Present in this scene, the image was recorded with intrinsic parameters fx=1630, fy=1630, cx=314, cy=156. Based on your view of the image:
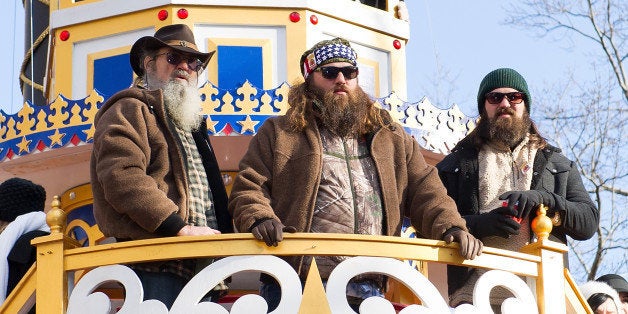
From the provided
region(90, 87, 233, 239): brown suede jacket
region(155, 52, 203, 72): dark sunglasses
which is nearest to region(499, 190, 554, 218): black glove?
region(90, 87, 233, 239): brown suede jacket

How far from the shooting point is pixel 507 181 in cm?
840

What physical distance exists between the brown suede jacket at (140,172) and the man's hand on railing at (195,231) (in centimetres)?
3

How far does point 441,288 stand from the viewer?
1145 cm

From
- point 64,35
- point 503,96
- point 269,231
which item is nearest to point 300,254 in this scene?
point 269,231

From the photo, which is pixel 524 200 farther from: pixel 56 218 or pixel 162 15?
pixel 162 15

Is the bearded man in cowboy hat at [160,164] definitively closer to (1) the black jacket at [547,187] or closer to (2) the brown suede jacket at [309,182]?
(2) the brown suede jacket at [309,182]

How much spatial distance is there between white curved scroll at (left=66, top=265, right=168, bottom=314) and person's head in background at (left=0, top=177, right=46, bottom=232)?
4.03ft

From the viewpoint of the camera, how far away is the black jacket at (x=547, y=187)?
823cm

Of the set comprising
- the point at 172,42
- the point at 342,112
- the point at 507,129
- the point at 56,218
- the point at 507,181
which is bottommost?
the point at 56,218

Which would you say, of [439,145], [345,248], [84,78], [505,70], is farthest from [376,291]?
[84,78]

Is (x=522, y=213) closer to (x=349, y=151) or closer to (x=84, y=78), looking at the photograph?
(x=349, y=151)

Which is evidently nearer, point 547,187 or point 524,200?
point 524,200

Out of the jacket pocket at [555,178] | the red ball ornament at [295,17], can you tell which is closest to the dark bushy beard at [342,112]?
the jacket pocket at [555,178]

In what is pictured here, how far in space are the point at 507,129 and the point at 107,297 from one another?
7.86 ft
